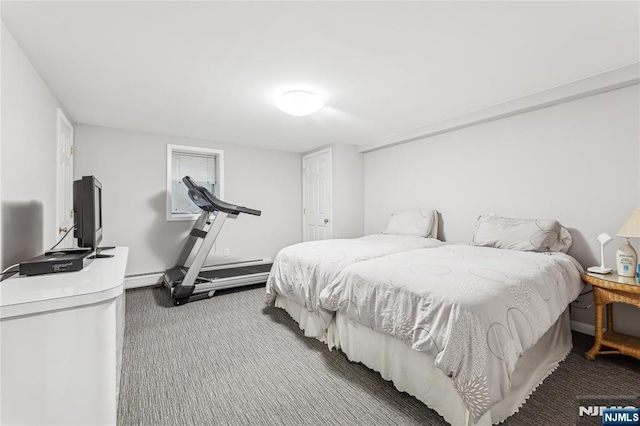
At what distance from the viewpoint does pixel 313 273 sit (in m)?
2.36

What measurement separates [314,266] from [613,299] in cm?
222

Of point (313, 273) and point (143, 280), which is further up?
point (313, 273)

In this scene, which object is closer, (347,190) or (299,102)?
(299,102)

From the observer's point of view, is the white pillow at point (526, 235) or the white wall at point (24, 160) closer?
the white wall at point (24, 160)

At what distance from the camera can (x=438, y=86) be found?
8.18 ft

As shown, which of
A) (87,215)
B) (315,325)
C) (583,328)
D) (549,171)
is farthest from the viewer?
(549,171)

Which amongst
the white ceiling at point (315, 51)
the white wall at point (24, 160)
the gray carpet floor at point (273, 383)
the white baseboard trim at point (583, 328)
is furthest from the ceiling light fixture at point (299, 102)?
the white baseboard trim at point (583, 328)

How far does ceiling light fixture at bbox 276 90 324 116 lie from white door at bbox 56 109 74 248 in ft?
7.32

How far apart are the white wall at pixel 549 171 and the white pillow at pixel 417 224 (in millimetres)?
193

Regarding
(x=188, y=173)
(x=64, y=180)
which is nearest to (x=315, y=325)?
(x=64, y=180)

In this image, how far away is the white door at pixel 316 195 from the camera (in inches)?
184

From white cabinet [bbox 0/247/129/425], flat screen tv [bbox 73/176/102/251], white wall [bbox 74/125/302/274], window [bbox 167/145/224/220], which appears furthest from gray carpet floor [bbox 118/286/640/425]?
window [bbox 167/145/224/220]

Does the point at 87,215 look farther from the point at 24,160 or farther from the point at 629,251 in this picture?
the point at 629,251

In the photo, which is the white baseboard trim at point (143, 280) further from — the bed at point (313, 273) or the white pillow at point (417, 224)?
the white pillow at point (417, 224)
